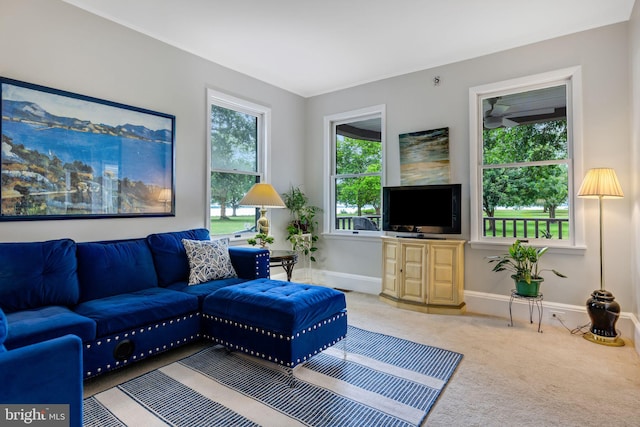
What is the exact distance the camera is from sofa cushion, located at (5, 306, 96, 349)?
1.81m

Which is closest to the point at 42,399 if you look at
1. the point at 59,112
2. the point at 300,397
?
the point at 300,397

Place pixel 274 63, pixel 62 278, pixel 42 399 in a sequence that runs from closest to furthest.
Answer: pixel 42 399, pixel 62 278, pixel 274 63

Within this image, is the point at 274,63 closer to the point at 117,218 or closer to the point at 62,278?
the point at 117,218

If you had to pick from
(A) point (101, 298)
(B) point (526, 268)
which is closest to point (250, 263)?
(A) point (101, 298)

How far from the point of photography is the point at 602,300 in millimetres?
2922

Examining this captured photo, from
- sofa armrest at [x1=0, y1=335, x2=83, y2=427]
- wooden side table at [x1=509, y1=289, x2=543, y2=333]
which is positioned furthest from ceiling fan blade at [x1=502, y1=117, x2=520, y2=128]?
sofa armrest at [x1=0, y1=335, x2=83, y2=427]

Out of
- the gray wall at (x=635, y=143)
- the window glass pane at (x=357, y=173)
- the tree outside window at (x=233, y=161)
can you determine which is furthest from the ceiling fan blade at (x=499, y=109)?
the tree outside window at (x=233, y=161)

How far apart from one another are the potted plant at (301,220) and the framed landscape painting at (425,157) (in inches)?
57.4

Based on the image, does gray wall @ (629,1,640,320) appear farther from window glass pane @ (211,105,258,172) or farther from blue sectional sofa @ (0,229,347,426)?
window glass pane @ (211,105,258,172)

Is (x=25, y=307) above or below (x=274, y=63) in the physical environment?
below

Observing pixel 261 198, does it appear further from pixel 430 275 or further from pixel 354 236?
pixel 430 275

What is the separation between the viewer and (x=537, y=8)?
2943 mm

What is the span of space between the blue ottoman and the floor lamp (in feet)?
7.16

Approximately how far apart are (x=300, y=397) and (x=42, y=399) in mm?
1301
